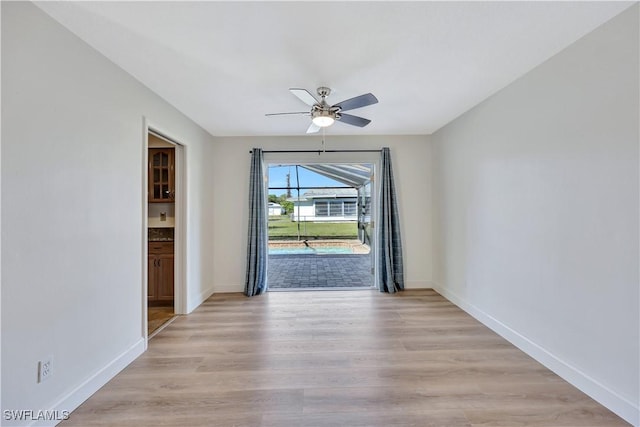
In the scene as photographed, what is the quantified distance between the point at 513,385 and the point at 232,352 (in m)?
2.21

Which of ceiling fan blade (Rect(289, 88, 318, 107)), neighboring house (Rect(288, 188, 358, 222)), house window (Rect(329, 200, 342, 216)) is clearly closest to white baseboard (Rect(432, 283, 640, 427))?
ceiling fan blade (Rect(289, 88, 318, 107))

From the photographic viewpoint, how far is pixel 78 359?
6.09 ft

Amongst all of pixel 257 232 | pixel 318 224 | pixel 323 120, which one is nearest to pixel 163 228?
pixel 257 232

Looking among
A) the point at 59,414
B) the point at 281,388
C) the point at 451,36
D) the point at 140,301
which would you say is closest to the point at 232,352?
the point at 281,388

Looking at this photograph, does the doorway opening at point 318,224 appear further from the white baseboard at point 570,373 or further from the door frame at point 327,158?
the white baseboard at point 570,373

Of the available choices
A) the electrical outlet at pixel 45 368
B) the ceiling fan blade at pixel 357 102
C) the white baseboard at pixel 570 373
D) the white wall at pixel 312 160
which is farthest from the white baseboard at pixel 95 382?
the white baseboard at pixel 570 373

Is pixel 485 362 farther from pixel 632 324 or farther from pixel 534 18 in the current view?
pixel 534 18

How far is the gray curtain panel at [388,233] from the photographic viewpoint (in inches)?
168

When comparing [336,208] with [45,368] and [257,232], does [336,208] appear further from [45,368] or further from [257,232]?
[45,368]

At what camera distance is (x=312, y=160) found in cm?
441

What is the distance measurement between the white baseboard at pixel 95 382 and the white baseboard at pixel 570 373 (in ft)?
11.0

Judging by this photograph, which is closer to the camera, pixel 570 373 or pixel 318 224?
pixel 570 373

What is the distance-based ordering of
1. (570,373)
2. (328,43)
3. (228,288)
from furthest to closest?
(228,288) → (570,373) → (328,43)

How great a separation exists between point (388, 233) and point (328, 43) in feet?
9.53
